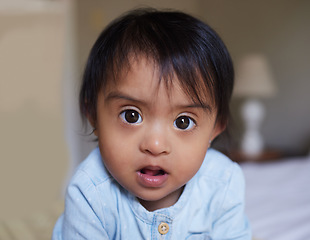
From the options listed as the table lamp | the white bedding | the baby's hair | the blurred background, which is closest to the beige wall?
the blurred background

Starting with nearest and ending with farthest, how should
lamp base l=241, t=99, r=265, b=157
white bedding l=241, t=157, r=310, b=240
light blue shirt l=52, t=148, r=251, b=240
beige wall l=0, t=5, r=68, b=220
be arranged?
light blue shirt l=52, t=148, r=251, b=240, white bedding l=241, t=157, r=310, b=240, beige wall l=0, t=5, r=68, b=220, lamp base l=241, t=99, r=265, b=157

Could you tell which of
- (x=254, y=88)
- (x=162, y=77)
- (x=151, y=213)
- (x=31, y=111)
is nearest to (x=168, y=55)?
(x=162, y=77)

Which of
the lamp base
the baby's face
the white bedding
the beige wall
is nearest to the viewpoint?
the baby's face

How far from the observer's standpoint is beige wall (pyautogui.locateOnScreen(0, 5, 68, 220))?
9.44ft

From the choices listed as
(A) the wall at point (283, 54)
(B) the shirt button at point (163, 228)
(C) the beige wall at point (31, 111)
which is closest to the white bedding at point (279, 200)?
(B) the shirt button at point (163, 228)

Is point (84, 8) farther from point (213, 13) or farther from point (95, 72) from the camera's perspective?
point (95, 72)

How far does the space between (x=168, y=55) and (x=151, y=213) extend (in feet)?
1.31

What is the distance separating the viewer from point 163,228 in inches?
33.4

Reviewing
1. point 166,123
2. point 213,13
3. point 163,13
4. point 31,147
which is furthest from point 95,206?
point 213,13

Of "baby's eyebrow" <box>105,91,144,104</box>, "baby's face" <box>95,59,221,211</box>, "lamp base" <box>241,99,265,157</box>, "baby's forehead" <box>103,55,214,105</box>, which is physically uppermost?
"baby's forehead" <box>103,55,214,105</box>

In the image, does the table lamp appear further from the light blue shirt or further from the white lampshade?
the light blue shirt

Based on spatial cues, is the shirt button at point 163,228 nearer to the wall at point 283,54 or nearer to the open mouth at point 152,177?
the open mouth at point 152,177

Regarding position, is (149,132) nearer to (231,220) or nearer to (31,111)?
(231,220)

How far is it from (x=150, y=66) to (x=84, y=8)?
113 inches
